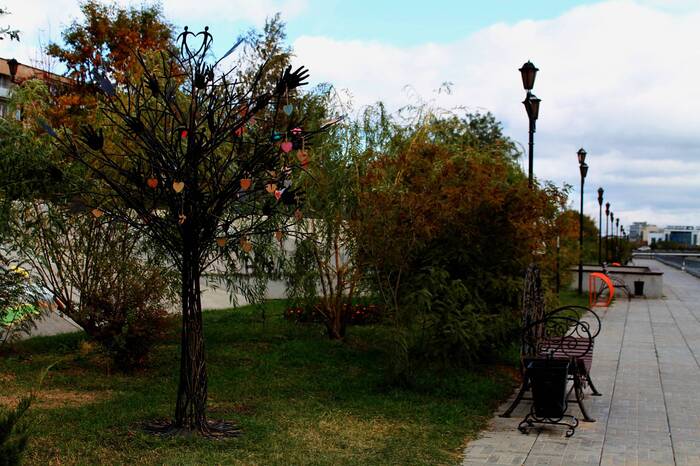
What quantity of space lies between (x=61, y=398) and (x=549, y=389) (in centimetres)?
505

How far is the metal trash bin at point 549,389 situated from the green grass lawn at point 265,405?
2.19 ft

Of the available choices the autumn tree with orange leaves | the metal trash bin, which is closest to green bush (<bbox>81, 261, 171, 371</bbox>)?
the autumn tree with orange leaves

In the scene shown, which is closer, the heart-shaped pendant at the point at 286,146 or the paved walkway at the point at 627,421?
the heart-shaped pendant at the point at 286,146

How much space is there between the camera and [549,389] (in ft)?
23.1

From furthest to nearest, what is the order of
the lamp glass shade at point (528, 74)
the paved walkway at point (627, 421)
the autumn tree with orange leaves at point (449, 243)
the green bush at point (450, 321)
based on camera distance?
the lamp glass shade at point (528, 74) → the green bush at point (450, 321) → the autumn tree with orange leaves at point (449, 243) → the paved walkway at point (627, 421)

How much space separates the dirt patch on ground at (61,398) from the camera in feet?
25.5

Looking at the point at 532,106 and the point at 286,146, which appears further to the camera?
the point at 532,106

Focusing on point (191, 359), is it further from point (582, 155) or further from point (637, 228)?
point (637, 228)

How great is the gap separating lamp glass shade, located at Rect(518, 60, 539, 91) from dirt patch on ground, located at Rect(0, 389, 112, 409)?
7.43 m

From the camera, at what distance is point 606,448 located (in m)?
6.42

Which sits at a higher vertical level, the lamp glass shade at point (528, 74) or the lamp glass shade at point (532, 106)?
the lamp glass shade at point (528, 74)

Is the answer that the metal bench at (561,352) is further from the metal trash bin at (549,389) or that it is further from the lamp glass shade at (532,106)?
the lamp glass shade at (532,106)

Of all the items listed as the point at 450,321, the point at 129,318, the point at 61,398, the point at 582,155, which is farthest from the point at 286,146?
the point at 582,155

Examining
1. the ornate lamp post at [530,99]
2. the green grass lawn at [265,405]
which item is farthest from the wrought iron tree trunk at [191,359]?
the ornate lamp post at [530,99]
